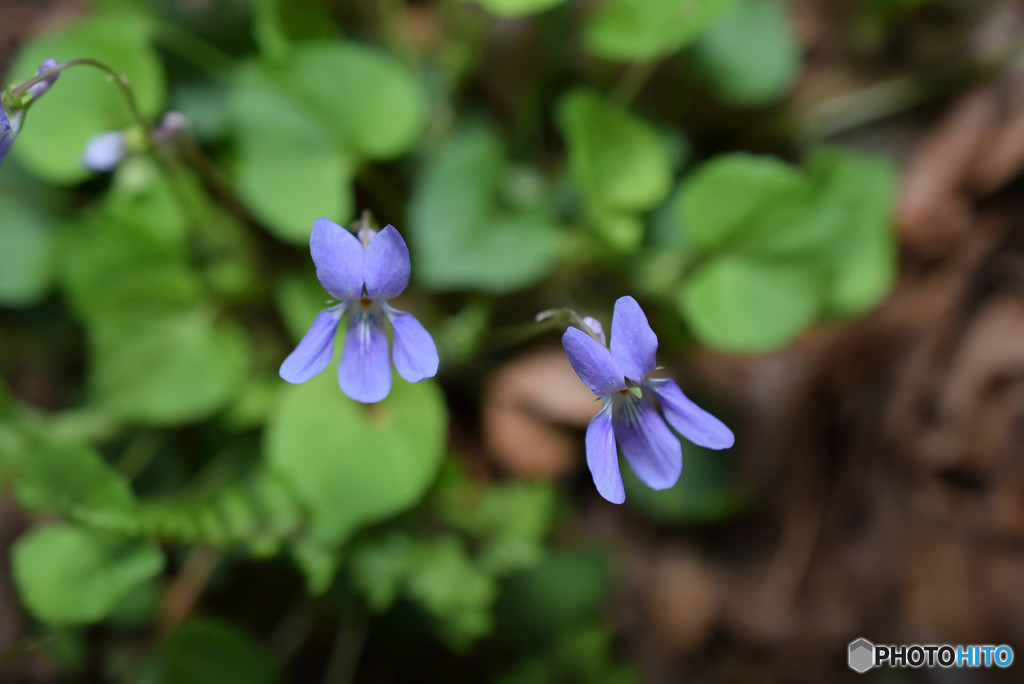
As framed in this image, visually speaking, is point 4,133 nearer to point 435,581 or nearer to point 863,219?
point 435,581

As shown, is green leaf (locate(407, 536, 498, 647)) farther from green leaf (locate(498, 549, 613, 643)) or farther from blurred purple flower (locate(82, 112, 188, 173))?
blurred purple flower (locate(82, 112, 188, 173))

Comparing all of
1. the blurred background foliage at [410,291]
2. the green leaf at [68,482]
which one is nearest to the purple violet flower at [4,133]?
the blurred background foliage at [410,291]

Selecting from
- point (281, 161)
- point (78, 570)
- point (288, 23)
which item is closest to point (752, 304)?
point (281, 161)

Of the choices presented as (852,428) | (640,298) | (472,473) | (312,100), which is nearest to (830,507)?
(852,428)

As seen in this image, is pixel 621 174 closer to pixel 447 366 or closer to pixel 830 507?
pixel 447 366

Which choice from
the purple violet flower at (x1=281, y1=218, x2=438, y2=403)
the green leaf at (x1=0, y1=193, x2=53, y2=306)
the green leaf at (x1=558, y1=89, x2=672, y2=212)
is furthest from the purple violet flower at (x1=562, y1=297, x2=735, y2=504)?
the green leaf at (x1=0, y1=193, x2=53, y2=306)

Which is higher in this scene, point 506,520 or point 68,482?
point 68,482
